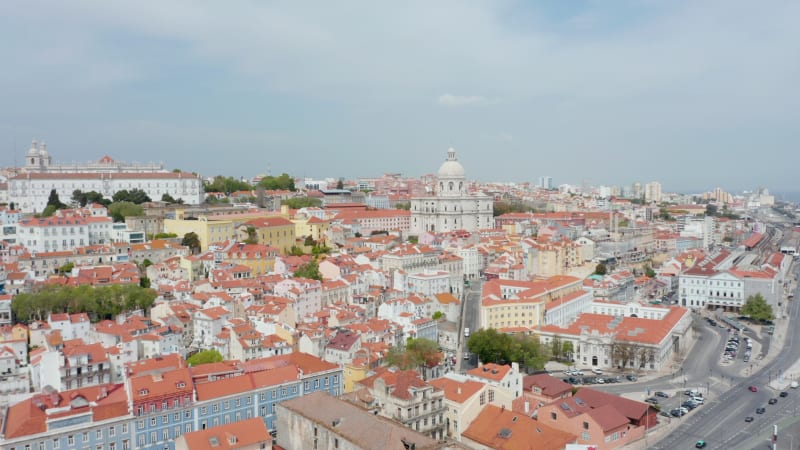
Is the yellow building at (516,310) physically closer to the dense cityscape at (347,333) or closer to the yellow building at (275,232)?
the dense cityscape at (347,333)

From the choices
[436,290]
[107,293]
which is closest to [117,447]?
[107,293]

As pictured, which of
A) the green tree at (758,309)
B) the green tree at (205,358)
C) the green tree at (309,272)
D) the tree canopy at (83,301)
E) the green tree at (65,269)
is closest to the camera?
the green tree at (205,358)

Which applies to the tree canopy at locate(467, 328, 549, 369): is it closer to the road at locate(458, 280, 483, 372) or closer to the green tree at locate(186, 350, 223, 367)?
the road at locate(458, 280, 483, 372)

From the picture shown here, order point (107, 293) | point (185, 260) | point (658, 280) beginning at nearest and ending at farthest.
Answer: point (107, 293), point (185, 260), point (658, 280)

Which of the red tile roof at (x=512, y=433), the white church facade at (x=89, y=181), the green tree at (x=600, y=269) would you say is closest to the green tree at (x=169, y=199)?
the white church facade at (x=89, y=181)

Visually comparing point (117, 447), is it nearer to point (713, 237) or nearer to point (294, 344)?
point (294, 344)
